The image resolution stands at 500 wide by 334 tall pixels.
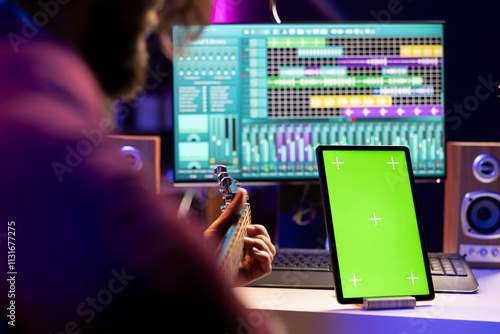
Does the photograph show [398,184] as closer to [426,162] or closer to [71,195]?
[426,162]

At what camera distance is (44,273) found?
40 cm

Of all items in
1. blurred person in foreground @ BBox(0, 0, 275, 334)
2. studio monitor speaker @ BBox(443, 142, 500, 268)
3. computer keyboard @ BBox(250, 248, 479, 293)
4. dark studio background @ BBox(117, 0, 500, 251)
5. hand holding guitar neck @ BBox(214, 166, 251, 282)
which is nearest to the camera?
blurred person in foreground @ BBox(0, 0, 275, 334)

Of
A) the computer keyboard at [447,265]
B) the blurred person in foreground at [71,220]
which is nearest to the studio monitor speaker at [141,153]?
the computer keyboard at [447,265]

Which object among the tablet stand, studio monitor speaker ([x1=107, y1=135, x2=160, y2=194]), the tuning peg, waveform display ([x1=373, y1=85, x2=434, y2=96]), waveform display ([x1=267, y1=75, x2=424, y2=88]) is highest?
waveform display ([x1=267, y1=75, x2=424, y2=88])

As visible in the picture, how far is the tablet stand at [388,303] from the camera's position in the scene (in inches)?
32.7

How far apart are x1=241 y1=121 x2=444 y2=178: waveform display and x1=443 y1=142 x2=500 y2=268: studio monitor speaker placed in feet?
0.27

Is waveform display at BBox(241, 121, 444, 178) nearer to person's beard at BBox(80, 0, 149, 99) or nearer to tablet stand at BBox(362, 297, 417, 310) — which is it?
tablet stand at BBox(362, 297, 417, 310)

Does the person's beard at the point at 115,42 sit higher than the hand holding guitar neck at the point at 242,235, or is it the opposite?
the person's beard at the point at 115,42

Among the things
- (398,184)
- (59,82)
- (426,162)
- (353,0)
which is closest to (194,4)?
(59,82)

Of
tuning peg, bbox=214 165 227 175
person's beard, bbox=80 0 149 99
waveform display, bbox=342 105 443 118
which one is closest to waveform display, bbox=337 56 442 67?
waveform display, bbox=342 105 443 118

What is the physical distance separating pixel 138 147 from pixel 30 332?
2.98 feet

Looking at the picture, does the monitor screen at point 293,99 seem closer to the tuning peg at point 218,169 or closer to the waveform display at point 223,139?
the waveform display at point 223,139

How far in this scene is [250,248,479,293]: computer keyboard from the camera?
97 cm

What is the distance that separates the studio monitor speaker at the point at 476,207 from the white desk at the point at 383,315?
0.95ft
